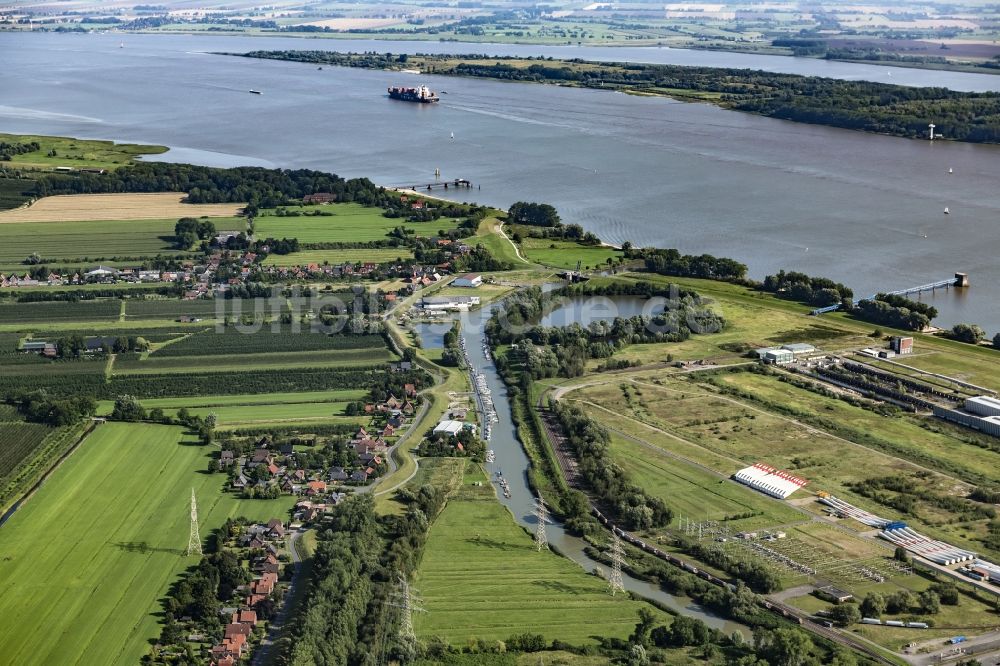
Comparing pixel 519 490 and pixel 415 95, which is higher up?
pixel 415 95

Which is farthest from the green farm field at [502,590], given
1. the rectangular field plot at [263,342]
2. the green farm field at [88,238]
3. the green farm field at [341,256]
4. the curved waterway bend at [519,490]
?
the green farm field at [88,238]

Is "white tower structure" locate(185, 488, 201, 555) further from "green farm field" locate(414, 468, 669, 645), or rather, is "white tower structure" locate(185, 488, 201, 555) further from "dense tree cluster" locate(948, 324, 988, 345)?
"dense tree cluster" locate(948, 324, 988, 345)

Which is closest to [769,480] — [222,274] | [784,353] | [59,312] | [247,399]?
[784,353]

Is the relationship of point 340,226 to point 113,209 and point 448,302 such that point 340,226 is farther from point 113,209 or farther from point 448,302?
point 448,302

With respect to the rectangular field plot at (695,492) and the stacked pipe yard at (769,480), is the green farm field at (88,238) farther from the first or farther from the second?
the stacked pipe yard at (769,480)

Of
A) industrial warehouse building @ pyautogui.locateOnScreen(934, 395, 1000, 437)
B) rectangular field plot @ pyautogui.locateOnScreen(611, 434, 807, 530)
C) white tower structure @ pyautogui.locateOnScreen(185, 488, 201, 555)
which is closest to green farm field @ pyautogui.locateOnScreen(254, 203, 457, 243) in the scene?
rectangular field plot @ pyautogui.locateOnScreen(611, 434, 807, 530)

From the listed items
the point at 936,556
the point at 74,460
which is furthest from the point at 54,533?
the point at 936,556

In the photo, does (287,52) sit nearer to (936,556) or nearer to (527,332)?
(527,332)
